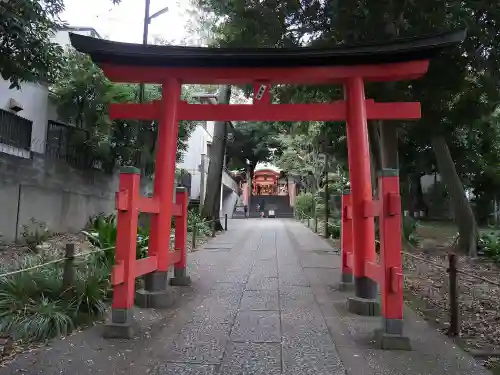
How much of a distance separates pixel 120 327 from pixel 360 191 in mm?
3461

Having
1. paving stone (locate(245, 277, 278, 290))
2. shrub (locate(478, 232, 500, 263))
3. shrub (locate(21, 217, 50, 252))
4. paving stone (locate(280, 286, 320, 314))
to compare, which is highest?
shrub (locate(21, 217, 50, 252))

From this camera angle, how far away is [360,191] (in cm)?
572

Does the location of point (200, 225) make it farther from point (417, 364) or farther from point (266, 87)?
point (417, 364)

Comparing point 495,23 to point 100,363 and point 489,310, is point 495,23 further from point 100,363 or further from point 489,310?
point 100,363

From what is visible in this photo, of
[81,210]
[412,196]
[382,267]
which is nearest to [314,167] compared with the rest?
[412,196]

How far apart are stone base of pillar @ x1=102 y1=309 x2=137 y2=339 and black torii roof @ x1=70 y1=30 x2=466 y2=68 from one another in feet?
10.8

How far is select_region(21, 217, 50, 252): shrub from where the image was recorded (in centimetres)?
985

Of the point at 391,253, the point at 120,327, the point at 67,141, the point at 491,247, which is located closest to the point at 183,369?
the point at 120,327

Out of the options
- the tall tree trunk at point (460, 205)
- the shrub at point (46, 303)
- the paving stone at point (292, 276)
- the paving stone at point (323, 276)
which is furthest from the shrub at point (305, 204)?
the shrub at point (46, 303)

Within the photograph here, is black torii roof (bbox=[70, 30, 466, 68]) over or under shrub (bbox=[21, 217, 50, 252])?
over

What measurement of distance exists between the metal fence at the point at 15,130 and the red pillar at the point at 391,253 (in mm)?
9165

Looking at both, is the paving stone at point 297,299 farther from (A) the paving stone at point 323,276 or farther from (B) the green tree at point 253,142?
(B) the green tree at point 253,142

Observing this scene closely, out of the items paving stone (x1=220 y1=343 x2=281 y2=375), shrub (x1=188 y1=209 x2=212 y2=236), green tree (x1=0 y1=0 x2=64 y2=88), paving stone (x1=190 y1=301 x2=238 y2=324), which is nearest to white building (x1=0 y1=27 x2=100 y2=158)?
green tree (x1=0 y1=0 x2=64 y2=88)

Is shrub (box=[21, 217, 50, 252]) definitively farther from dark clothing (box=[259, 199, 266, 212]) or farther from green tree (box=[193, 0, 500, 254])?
dark clothing (box=[259, 199, 266, 212])
